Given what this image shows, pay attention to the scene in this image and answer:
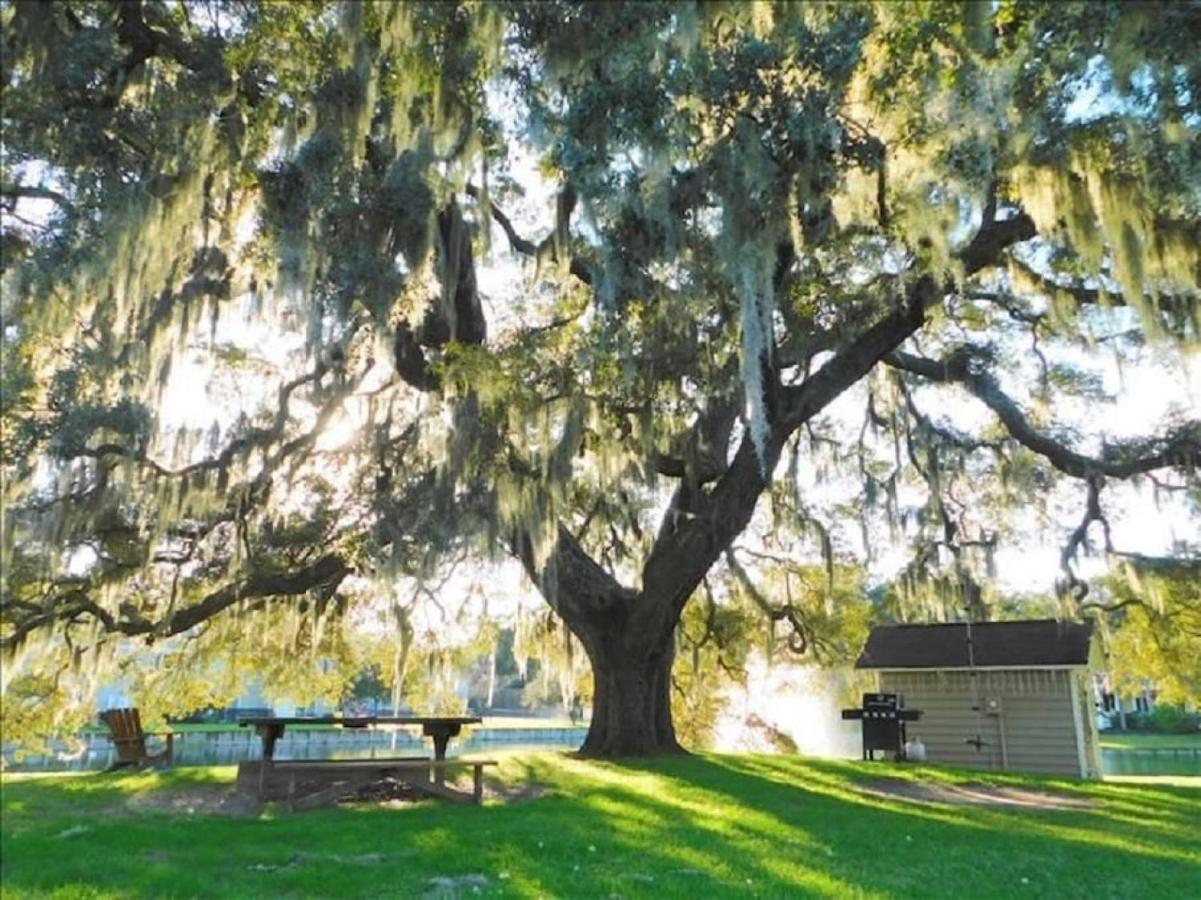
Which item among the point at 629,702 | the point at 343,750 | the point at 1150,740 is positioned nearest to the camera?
the point at 629,702

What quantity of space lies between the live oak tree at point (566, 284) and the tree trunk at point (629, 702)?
6 centimetres

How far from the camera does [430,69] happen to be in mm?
5590

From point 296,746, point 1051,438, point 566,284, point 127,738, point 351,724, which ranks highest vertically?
point 566,284

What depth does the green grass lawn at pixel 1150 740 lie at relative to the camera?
34156 millimetres

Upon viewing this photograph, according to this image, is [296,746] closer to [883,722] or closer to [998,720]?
[883,722]

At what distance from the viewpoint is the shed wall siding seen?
13.5 meters

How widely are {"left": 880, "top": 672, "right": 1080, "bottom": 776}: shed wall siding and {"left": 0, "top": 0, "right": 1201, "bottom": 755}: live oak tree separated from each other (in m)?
1.36

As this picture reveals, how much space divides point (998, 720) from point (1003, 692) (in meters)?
0.45

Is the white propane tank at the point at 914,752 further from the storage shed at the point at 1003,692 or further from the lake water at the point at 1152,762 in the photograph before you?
the lake water at the point at 1152,762

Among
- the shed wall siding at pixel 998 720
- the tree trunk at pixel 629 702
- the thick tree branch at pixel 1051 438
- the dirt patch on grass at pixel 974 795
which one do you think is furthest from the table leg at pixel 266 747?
the shed wall siding at pixel 998 720

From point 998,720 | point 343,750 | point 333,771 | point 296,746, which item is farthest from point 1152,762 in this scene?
point 296,746

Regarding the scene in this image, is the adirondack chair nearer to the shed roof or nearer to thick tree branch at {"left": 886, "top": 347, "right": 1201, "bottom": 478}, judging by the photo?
the shed roof

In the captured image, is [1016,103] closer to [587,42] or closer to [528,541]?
[587,42]

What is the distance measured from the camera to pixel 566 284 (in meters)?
10.5
